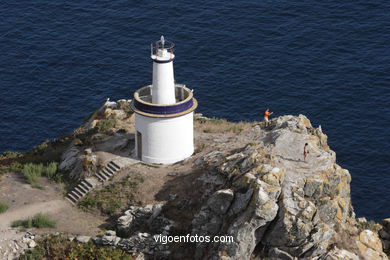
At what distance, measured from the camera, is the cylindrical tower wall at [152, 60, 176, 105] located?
189ft

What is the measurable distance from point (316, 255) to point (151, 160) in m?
18.0

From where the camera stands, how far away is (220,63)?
321ft

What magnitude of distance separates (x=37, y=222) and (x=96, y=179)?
6.66m

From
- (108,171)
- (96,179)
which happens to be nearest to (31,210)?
(96,179)

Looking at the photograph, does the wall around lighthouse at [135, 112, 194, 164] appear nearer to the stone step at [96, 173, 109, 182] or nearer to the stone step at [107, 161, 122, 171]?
the stone step at [107, 161, 122, 171]

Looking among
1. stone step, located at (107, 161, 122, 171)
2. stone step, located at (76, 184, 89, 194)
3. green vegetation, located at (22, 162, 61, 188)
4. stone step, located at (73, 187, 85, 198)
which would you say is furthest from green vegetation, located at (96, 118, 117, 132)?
stone step, located at (73, 187, 85, 198)

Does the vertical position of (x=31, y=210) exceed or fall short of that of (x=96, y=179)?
it falls short

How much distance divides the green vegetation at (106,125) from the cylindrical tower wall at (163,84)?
11533 mm

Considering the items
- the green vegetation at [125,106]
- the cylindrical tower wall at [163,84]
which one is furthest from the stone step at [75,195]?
the green vegetation at [125,106]

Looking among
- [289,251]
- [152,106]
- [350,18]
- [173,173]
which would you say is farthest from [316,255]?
[350,18]

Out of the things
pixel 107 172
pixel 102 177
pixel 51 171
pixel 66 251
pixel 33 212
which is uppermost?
pixel 107 172

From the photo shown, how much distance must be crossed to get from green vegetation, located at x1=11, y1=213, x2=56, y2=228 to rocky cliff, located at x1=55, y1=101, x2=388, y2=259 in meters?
5.36

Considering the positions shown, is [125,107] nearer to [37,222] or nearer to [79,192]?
[79,192]

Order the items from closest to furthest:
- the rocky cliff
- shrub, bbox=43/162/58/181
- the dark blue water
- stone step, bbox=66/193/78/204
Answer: the rocky cliff < stone step, bbox=66/193/78/204 < shrub, bbox=43/162/58/181 < the dark blue water
